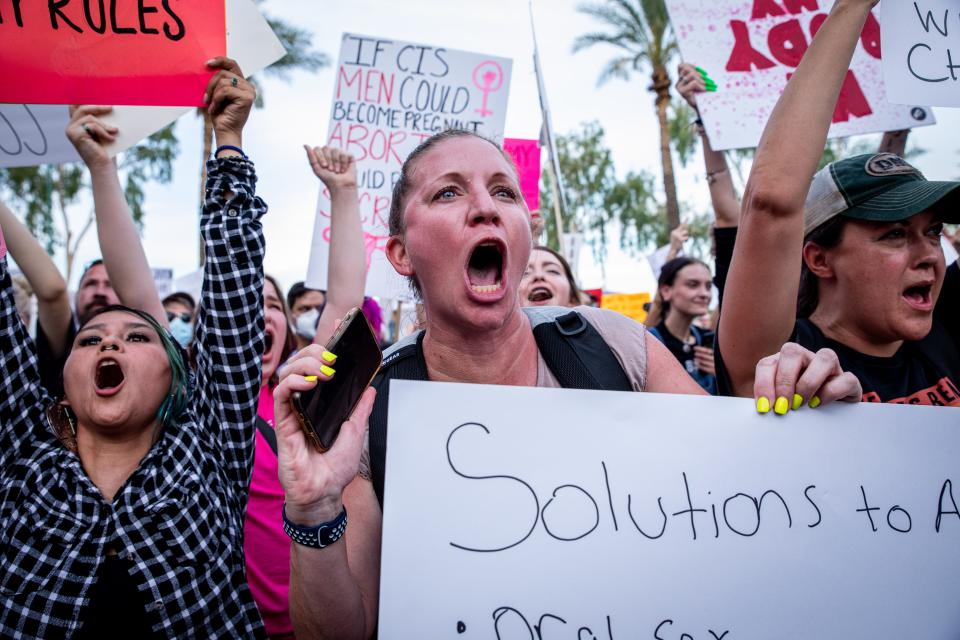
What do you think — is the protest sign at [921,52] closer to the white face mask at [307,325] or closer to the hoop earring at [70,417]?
the hoop earring at [70,417]

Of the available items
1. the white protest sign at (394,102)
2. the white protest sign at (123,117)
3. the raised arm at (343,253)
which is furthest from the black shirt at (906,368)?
the white protest sign at (394,102)

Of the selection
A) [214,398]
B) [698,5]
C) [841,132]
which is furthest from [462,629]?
[698,5]

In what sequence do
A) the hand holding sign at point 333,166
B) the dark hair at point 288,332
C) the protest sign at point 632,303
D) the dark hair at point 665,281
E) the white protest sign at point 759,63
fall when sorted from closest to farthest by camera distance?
the white protest sign at point 759,63 < the hand holding sign at point 333,166 < the dark hair at point 288,332 < the dark hair at point 665,281 < the protest sign at point 632,303

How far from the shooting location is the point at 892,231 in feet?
5.67

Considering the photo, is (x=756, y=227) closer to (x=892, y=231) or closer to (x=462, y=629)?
(x=892, y=231)

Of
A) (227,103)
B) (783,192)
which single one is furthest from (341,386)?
(227,103)

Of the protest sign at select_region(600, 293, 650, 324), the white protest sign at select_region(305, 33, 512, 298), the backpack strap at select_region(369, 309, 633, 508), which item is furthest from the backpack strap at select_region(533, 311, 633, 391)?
the protest sign at select_region(600, 293, 650, 324)

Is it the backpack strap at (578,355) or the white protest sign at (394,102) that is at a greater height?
the white protest sign at (394,102)

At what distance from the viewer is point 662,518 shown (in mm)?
1304

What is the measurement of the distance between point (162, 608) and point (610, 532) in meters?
1.17

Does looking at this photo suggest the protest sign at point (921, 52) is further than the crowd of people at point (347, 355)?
Yes

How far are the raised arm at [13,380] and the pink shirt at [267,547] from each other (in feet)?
2.13

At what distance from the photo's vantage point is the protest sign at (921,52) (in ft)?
6.76

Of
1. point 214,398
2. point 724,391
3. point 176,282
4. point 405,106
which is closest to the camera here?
point 724,391
